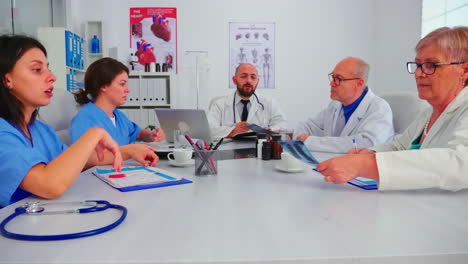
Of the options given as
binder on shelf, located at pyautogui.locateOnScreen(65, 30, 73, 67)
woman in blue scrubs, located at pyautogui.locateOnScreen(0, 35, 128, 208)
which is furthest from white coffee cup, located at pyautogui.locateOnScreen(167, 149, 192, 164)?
binder on shelf, located at pyautogui.locateOnScreen(65, 30, 73, 67)

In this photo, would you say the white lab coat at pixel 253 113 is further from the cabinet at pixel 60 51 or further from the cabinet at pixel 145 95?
the cabinet at pixel 60 51

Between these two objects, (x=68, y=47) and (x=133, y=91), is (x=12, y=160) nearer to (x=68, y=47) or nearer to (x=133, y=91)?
(x=68, y=47)

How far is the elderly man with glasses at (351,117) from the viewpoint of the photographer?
1.74m

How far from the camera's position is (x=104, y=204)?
0.75m

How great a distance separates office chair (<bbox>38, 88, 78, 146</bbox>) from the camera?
174 cm

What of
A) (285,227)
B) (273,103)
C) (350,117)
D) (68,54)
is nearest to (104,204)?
(285,227)

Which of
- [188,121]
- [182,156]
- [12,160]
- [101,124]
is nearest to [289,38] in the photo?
[188,121]

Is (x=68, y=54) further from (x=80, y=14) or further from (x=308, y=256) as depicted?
(x=308, y=256)

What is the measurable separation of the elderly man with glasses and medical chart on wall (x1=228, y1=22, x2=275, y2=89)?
2.11 metres

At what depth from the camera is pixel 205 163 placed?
113cm

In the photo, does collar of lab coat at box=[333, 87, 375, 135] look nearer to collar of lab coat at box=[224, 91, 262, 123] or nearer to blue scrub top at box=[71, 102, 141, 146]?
collar of lab coat at box=[224, 91, 262, 123]

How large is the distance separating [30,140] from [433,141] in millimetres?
1323

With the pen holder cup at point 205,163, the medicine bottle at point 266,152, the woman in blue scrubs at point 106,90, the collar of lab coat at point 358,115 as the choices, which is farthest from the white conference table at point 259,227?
the collar of lab coat at point 358,115

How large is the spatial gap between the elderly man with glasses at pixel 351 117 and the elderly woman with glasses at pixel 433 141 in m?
0.28
